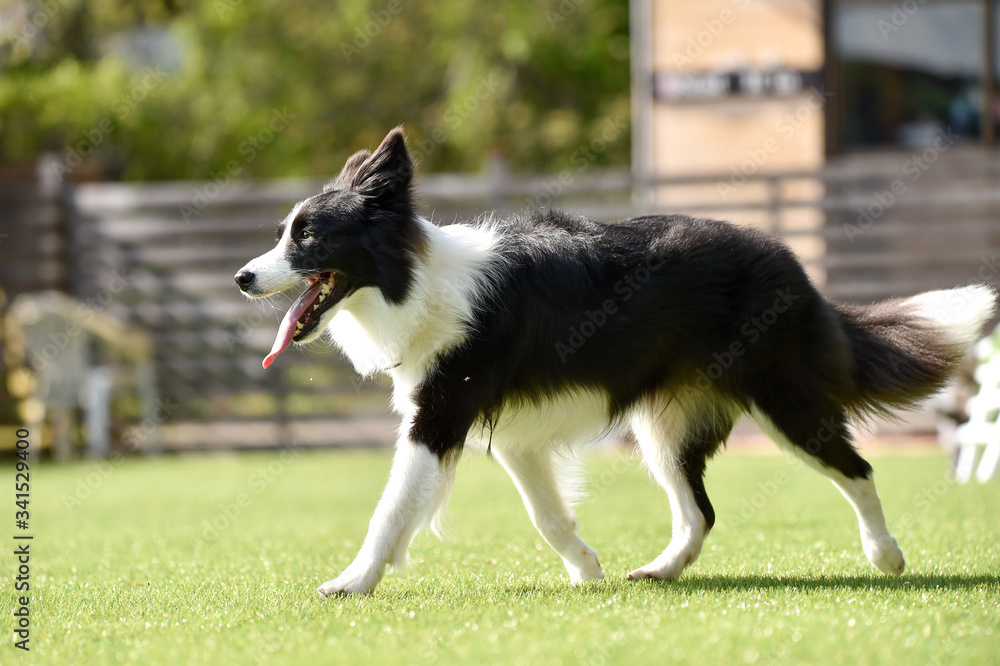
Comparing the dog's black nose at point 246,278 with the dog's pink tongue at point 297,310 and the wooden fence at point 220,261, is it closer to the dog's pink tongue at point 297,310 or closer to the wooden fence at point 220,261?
the dog's pink tongue at point 297,310

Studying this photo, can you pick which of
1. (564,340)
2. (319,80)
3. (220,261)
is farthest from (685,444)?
(319,80)

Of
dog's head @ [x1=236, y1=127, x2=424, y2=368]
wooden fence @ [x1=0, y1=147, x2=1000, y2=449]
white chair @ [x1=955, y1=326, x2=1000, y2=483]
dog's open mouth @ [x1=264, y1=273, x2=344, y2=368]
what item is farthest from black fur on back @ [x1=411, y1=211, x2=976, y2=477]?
wooden fence @ [x1=0, y1=147, x2=1000, y2=449]

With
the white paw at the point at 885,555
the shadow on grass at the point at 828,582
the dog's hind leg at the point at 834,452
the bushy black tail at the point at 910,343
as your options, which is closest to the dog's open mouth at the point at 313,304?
the shadow on grass at the point at 828,582

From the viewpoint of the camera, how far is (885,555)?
3930 millimetres

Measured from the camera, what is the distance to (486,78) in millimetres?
17781

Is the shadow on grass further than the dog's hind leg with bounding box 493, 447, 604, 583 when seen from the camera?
No

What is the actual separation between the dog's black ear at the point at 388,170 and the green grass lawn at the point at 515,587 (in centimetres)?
115

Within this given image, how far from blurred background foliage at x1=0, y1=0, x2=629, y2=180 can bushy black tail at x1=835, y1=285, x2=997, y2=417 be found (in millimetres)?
13246

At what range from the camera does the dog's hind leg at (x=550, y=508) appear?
13.5ft

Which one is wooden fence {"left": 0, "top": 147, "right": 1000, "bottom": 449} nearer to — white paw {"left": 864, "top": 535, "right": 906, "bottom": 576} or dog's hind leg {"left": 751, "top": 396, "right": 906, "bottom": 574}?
dog's hind leg {"left": 751, "top": 396, "right": 906, "bottom": 574}

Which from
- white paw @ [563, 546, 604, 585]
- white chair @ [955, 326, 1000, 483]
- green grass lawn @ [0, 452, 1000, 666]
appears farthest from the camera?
white chair @ [955, 326, 1000, 483]

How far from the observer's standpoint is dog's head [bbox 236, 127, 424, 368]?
12.8ft

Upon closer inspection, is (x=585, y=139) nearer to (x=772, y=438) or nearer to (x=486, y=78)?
(x=486, y=78)

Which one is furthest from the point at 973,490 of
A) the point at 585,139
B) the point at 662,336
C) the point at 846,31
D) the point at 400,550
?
the point at 585,139
